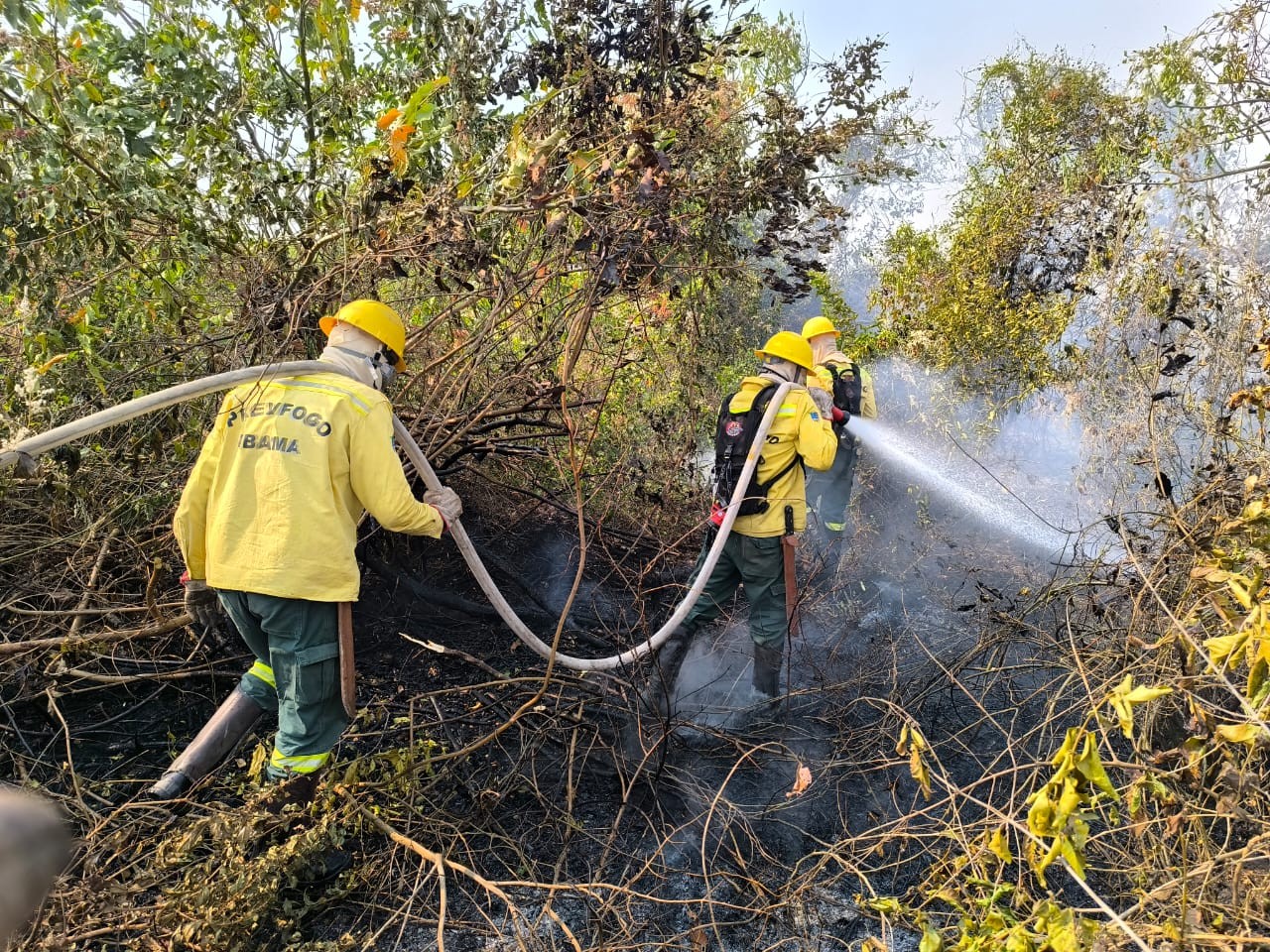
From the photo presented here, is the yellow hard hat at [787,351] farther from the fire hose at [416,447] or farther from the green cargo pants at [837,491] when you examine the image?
the green cargo pants at [837,491]

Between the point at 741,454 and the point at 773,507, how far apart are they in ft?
1.03

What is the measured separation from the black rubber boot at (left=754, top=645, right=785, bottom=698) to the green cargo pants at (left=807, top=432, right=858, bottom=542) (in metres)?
1.80

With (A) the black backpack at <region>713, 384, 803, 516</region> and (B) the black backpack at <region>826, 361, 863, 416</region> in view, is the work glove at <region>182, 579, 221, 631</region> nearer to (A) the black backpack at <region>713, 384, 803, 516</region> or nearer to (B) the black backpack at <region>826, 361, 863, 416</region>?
(A) the black backpack at <region>713, 384, 803, 516</region>

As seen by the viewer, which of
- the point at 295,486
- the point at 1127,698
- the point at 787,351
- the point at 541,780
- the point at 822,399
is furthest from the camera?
the point at 822,399

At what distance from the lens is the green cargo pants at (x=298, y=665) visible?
118 inches

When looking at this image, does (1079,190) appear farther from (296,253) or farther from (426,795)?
(426,795)

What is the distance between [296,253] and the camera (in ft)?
14.6

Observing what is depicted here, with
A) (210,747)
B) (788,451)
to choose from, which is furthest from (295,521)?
(788,451)

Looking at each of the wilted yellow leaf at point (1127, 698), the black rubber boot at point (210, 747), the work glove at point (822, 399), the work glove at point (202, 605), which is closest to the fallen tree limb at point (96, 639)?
the work glove at point (202, 605)

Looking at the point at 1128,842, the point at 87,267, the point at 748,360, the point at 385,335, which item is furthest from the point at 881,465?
the point at 87,267

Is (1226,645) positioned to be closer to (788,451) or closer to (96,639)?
(788,451)

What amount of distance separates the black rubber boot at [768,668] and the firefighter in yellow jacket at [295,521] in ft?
6.46

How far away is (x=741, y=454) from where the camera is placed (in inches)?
170

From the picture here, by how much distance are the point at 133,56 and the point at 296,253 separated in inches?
43.2
